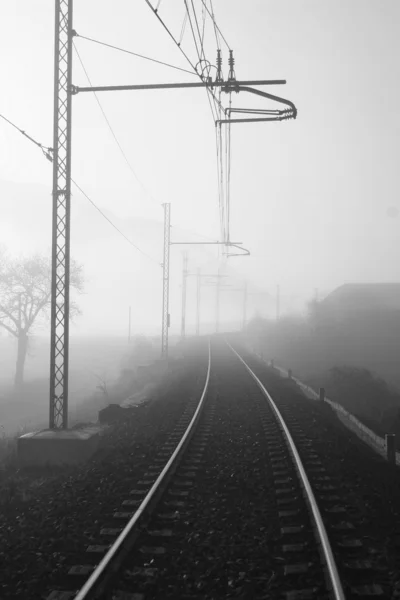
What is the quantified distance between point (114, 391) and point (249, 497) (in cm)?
2138

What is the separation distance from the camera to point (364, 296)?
74.4m

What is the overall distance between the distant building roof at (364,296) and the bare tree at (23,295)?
120 ft

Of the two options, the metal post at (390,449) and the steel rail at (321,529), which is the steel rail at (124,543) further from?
A: the metal post at (390,449)

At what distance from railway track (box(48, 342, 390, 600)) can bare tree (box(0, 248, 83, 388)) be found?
3369cm

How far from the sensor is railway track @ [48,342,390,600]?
5262mm

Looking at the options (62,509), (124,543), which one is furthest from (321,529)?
(62,509)

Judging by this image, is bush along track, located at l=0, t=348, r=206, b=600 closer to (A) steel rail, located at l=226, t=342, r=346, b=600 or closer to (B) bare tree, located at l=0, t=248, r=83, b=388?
(A) steel rail, located at l=226, t=342, r=346, b=600

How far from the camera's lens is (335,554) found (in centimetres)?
586

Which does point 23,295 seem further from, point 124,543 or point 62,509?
point 124,543

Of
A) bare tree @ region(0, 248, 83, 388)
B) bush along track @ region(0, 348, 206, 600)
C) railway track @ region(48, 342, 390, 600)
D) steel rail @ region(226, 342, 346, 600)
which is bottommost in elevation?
bush along track @ region(0, 348, 206, 600)

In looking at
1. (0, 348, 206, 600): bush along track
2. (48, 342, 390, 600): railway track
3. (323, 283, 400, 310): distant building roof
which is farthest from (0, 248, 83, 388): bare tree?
(323, 283, 400, 310): distant building roof

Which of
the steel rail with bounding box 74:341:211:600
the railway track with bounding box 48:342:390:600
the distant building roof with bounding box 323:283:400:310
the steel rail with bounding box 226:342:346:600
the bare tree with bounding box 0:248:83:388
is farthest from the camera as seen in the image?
the distant building roof with bounding box 323:283:400:310

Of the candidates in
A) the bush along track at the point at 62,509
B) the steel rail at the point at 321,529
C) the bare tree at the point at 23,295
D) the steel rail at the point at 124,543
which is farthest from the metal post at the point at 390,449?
the bare tree at the point at 23,295

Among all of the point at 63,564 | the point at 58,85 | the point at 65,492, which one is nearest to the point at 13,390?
the point at 58,85
